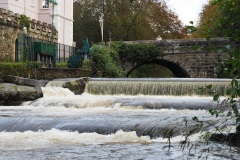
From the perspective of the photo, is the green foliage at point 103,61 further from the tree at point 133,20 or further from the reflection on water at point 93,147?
the reflection on water at point 93,147

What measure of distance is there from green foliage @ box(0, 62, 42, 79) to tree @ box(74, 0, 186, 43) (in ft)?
72.8

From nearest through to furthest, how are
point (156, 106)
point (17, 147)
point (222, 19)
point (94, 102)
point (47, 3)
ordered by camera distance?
Answer: point (222, 19) < point (17, 147) < point (156, 106) < point (94, 102) < point (47, 3)

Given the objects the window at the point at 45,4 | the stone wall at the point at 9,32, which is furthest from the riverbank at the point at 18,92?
the window at the point at 45,4

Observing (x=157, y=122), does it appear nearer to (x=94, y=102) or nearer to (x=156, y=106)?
(x=156, y=106)

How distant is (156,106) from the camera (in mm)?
15508

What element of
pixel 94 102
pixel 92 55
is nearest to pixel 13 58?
pixel 92 55

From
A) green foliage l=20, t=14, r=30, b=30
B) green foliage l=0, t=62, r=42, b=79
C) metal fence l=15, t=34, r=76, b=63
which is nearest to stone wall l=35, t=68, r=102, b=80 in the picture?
green foliage l=0, t=62, r=42, b=79

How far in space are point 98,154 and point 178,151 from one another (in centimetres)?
127

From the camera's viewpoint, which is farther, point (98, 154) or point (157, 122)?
point (157, 122)

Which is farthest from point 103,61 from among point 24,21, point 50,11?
point 50,11

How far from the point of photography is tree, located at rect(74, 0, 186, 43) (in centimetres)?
4625

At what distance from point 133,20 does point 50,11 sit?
7536 mm

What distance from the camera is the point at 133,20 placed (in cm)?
4591

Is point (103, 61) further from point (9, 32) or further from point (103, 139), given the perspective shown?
point (103, 139)
